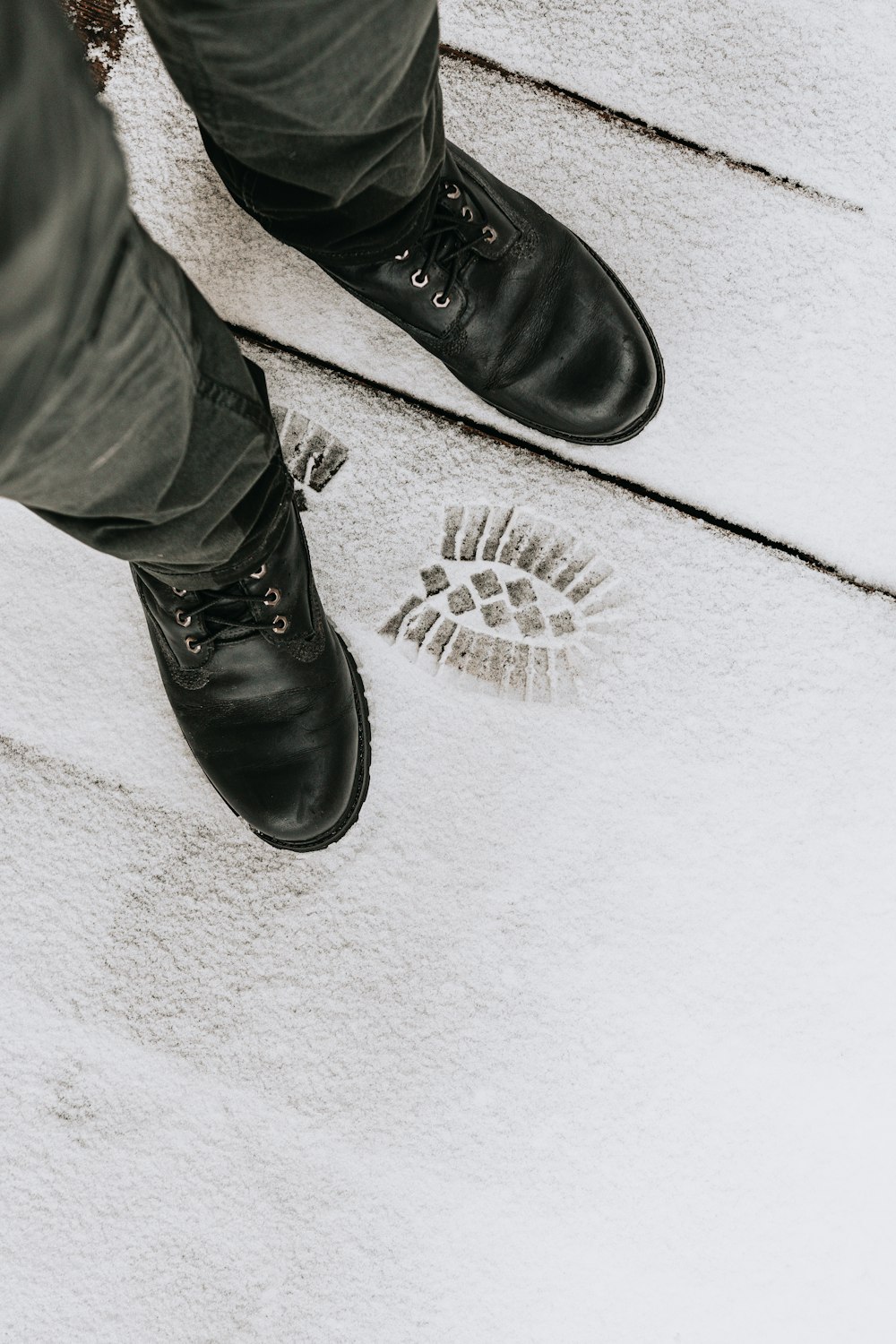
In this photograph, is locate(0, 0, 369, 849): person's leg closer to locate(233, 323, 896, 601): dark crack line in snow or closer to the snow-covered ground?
the snow-covered ground

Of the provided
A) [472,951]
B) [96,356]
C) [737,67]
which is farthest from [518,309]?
[472,951]

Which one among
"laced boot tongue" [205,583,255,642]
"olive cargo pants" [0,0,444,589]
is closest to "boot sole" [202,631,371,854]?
"laced boot tongue" [205,583,255,642]

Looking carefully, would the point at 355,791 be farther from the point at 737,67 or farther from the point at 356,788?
the point at 737,67

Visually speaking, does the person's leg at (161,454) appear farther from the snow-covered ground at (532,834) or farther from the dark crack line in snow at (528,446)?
the dark crack line in snow at (528,446)

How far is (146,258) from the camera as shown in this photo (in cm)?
43

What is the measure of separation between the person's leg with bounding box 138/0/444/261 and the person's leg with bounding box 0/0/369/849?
0.44 feet

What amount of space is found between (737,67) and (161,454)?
76cm

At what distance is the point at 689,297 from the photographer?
86cm

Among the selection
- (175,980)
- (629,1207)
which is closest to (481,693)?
(175,980)

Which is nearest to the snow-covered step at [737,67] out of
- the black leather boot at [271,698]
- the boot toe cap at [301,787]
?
the black leather boot at [271,698]

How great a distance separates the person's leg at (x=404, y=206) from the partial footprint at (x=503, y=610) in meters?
0.10

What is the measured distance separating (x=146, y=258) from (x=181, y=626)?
334mm

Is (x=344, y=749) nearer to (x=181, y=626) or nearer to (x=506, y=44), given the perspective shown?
(x=181, y=626)

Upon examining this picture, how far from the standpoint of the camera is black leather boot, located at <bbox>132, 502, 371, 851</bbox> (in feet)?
2.34
